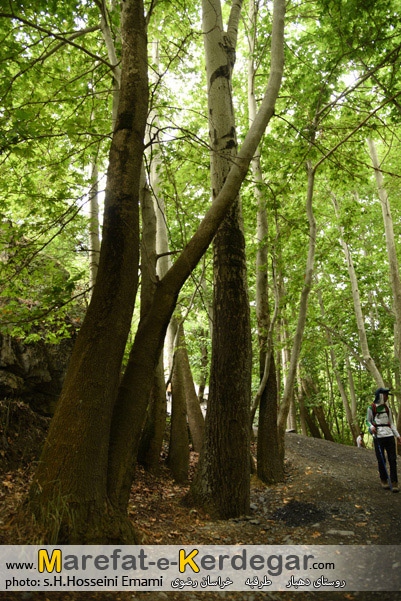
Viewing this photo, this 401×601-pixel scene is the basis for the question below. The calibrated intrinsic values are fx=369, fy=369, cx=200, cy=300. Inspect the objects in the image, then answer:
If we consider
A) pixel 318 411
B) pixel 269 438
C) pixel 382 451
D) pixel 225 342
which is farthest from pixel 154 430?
pixel 318 411

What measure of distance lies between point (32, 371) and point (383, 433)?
241 inches

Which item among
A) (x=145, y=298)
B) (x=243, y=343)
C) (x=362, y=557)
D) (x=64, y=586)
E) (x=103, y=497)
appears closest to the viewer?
(x=64, y=586)

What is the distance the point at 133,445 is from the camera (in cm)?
336

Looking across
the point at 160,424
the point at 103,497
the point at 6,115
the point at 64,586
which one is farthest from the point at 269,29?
the point at 64,586

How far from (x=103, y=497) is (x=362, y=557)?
2606 millimetres

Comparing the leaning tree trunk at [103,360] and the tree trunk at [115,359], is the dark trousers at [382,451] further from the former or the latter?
the leaning tree trunk at [103,360]

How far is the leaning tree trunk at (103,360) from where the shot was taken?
2.74 metres

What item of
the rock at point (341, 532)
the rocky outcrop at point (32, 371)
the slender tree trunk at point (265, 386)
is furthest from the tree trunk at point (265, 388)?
the rocky outcrop at point (32, 371)

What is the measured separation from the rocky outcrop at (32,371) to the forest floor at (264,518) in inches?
36.5

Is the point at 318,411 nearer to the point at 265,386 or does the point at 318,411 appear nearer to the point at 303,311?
→ the point at 265,386

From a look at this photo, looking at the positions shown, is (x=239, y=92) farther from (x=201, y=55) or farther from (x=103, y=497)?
(x=103, y=497)

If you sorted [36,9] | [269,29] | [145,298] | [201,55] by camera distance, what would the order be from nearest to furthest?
[145,298]
[36,9]
[269,29]
[201,55]

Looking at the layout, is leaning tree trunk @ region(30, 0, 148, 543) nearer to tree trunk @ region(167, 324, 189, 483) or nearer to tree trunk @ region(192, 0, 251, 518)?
tree trunk @ region(192, 0, 251, 518)

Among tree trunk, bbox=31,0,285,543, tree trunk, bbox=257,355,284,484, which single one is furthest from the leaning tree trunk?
tree trunk, bbox=257,355,284,484
